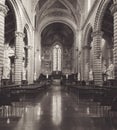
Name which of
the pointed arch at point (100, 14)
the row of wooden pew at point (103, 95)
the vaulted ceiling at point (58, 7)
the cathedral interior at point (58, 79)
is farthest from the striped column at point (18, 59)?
the vaulted ceiling at point (58, 7)

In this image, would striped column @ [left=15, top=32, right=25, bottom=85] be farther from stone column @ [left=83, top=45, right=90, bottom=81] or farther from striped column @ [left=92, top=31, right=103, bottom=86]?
stone column @ [left=83, top=45, right=90, bottom=81]

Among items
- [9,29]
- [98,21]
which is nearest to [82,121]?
[98,21]

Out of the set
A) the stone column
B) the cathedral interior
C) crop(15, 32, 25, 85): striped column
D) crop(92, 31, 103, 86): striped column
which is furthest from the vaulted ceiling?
crop(15, 32, 25, 85): striped column

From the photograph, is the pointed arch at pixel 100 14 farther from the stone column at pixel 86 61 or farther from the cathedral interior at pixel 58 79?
the stone column at pixel 86 61

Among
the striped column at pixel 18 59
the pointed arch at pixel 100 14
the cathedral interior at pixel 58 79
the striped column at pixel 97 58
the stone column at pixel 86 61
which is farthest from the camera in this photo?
the stone column at pixel 86 61

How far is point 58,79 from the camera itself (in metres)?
48.1

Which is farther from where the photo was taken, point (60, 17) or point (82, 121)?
point (60, 17)

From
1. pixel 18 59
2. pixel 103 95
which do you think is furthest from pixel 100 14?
pixel 103 95

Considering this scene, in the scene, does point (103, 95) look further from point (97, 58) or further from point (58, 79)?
point (58, 79)

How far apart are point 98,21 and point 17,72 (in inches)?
417

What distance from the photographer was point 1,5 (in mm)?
13078

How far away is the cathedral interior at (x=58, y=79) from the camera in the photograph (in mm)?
6855

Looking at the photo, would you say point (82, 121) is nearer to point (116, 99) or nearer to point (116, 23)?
point (116, 99)

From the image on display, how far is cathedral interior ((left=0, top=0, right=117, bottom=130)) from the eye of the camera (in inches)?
270
